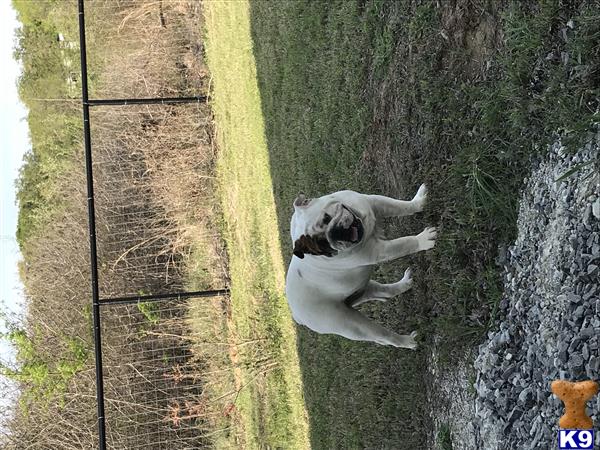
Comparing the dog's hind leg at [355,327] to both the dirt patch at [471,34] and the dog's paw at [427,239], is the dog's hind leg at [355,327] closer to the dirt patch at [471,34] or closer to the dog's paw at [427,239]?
the dog's paw at [427,239]

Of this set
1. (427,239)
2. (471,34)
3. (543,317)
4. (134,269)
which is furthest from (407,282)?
(134,269)

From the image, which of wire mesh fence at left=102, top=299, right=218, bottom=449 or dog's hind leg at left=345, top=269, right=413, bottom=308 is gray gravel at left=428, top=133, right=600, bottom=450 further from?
wire mesh fence at left=102, top=299, right=218, bottom=449

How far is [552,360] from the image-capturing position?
143 inches

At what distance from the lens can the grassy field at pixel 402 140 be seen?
441 centimetres

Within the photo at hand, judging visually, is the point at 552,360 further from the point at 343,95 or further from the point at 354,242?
the point at 343,95

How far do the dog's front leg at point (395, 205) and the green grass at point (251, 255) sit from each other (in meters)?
4.06

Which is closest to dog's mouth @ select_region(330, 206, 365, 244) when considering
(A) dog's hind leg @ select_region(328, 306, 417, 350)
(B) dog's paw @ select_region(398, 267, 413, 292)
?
(A) dog's hind leg @ select_region(328, 306, 417, 350)

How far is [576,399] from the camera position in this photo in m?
3.14

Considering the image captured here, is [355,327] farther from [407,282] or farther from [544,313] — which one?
[544,313]

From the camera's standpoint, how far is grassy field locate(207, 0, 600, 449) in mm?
4406

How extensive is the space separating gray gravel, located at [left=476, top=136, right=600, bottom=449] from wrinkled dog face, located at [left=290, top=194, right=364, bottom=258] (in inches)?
42.0

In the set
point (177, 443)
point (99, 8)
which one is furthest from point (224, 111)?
point (177, 443)

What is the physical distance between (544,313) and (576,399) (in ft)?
2.54

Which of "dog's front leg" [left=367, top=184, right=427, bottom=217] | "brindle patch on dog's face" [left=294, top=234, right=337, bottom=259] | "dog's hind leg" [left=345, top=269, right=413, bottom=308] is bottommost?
"dog's hind leg" [left=345, top=269, right=413, bottom=308]
